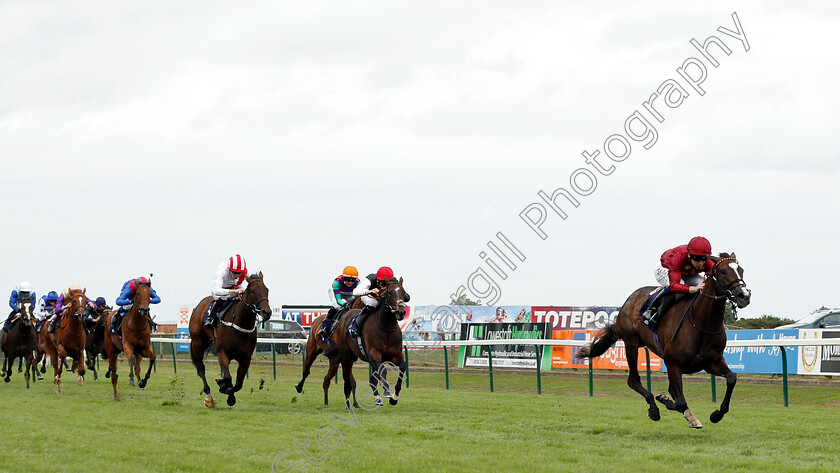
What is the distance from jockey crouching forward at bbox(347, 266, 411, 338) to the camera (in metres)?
12.6

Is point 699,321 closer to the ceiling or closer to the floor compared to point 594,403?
closer to the ceiling

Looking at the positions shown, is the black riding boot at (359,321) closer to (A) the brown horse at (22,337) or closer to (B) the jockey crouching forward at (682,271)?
(B) the jockey crouching forward at (682,271)

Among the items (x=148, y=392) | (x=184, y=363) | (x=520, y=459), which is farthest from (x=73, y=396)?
(x=184, y=363)

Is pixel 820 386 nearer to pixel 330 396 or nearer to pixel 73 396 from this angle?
pixel 330 396

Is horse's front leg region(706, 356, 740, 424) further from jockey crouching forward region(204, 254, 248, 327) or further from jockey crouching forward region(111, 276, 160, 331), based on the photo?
jockey crouching forward region(111, 276, 160, 331)

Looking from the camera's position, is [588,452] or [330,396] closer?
[588,452]

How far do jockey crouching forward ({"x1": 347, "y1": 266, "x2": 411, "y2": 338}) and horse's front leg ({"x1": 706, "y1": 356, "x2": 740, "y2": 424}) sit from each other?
187 inches

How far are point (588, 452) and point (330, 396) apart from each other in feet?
25.7

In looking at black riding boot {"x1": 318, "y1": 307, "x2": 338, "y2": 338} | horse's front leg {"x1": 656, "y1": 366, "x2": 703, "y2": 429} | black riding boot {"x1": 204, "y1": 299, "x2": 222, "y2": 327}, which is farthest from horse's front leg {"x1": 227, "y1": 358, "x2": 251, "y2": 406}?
horse's front leg {"x1": 656, "y1": 366, "x2": 703, "y2": 429}

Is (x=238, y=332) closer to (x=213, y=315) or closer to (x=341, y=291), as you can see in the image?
(x=213, y=315)

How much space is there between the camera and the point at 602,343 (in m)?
11.4

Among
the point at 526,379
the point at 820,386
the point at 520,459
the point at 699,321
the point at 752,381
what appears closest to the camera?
the point at 520,459

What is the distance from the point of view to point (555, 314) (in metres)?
30.2

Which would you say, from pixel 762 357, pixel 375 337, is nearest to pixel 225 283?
pixel 375 337
